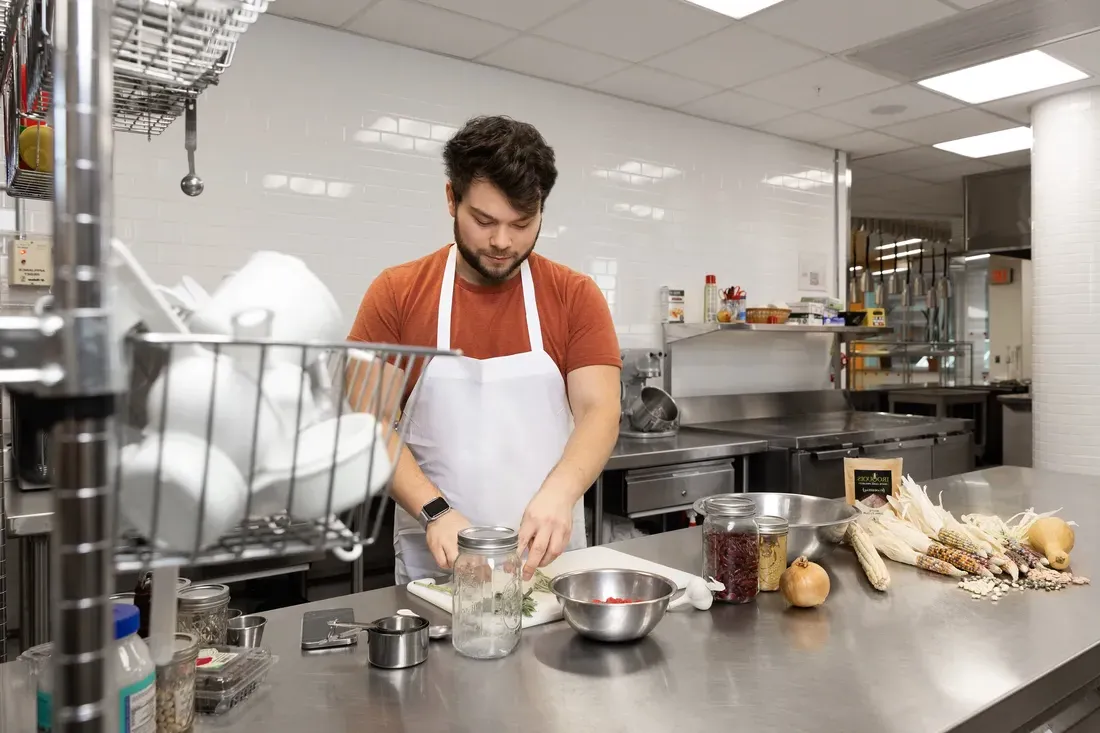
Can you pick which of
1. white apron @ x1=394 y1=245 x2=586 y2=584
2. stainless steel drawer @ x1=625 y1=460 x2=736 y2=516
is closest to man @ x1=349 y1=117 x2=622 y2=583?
white apron @ x1=394 y1=245 x2=586 y2=584

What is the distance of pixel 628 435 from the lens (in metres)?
4.24

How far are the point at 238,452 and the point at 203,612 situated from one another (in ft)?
2.60

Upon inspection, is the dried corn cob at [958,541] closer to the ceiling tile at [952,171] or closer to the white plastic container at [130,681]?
the white plastic container at [130,681]

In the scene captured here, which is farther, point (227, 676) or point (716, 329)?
point (716, 329)

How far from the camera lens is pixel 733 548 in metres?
1.59

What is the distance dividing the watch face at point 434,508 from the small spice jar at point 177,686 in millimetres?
641

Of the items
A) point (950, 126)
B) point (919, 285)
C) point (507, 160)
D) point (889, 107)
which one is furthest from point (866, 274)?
point (507, 160)

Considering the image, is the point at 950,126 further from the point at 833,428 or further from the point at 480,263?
the point at 480,263

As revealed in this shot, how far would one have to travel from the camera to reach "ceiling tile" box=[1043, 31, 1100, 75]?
392 cm

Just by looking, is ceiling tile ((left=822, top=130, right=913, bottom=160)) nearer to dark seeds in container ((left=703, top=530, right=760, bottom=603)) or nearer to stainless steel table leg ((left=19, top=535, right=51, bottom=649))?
dark seeds in container ((left=703, top=530, right=760, bottom=603))

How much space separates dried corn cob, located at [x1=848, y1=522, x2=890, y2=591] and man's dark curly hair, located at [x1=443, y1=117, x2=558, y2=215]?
1045mm

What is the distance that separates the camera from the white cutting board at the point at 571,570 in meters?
1.49

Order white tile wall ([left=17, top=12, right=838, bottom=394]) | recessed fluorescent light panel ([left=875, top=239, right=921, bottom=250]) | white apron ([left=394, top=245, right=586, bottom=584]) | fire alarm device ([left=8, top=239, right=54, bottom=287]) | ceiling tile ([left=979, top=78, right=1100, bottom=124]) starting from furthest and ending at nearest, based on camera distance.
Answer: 1. recessed fluorescent light panel ([left=875, top=239, right=921, bottom=250])
2. ceiling tile ([left=979, top=78, right=1100, bottom=124])
3. white tile wall ([left=17, top=12, right=838, bottom=394])
4. fire alarm device ([left=8, top=239, right=54, bottom=287])
5. white apron ([left=394, top=245, right=586, bottom=584])

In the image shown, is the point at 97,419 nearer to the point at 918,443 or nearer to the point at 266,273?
the point at 266,273
